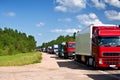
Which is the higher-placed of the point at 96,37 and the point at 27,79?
the point at 96,37

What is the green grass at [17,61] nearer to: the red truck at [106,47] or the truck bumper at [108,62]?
the red truck at [106,47]

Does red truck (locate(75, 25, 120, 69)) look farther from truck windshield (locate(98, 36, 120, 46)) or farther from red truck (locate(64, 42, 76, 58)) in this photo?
red truck (locate(64, 42, 76, 58))

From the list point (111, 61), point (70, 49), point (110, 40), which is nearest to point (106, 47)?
point (110, 40)

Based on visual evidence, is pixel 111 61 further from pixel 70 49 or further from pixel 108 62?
pixel 70 49

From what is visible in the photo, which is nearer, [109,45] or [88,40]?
[109,45]


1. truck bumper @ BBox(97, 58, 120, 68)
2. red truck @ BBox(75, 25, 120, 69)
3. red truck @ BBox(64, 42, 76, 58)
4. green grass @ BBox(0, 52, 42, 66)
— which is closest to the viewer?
red truck @ BBox(75, 25, 120, 69)

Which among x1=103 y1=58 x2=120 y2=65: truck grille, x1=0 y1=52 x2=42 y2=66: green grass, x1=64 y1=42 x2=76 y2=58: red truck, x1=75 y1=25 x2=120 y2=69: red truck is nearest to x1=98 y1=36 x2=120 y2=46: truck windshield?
x1=75 y1=25 x2=120 y2=69: red truck

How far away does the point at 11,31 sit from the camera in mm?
152375

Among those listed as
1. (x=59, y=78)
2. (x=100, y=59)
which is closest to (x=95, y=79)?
(x=59, y=78)

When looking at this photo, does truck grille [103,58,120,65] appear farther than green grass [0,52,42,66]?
No

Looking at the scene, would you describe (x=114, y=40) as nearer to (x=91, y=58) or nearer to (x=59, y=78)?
(x=91, y=58)

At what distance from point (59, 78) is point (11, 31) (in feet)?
435

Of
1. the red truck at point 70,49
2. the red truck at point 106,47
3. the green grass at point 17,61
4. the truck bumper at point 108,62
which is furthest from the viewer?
the red truck at point 70,49

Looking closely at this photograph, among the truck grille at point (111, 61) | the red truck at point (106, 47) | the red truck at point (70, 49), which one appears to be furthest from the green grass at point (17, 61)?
the truck grille at point (111, 61)
